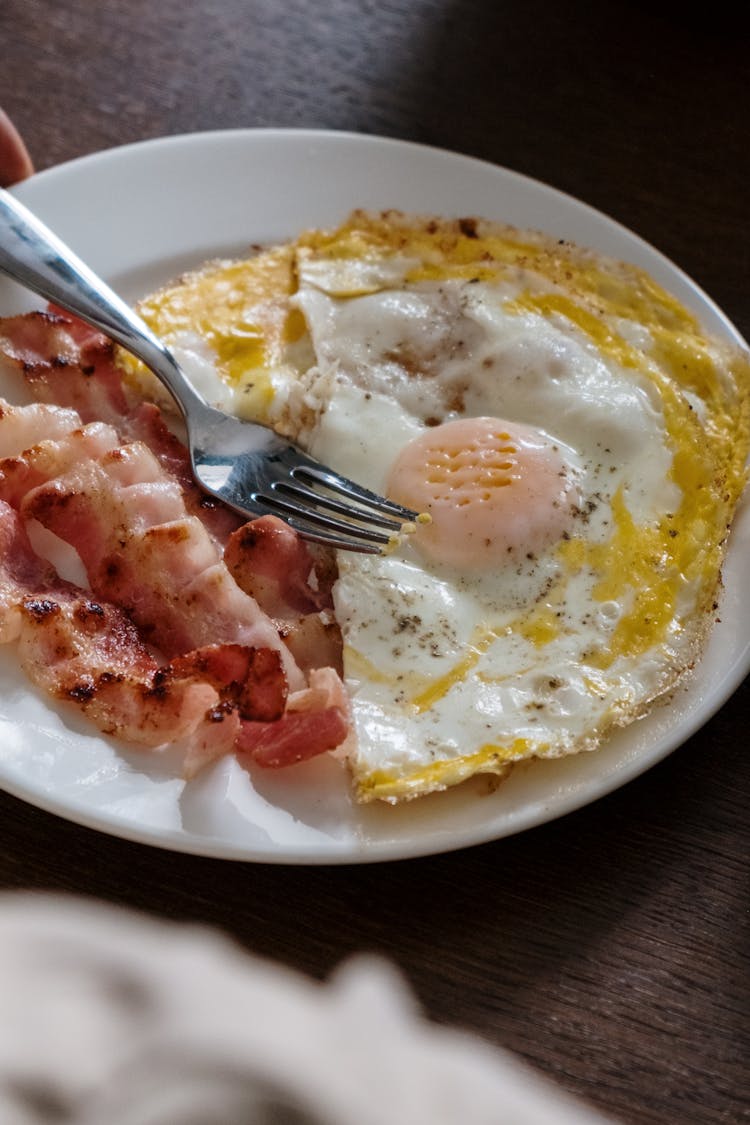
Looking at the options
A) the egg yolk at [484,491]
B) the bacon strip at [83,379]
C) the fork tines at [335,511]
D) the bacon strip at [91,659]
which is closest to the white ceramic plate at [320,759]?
the bacon strip at [91,659]

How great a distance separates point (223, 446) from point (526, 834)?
3.71ft

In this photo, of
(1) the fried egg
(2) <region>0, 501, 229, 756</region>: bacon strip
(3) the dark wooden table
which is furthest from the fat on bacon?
(3) the dark wooden table

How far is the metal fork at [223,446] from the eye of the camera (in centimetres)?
245

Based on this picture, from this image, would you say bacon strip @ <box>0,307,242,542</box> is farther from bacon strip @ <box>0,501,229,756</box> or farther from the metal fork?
bacon strip @ <box>0,501,229,756</box>

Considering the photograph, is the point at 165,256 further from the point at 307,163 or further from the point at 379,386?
the point at 379,386

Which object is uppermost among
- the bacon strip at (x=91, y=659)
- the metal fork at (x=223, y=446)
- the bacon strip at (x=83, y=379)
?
the metal fork at (x=223, y=446)

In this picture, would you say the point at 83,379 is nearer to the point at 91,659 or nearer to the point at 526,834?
the point at 91,659

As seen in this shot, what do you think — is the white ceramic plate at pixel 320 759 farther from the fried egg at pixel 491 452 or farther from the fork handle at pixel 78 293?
the fork handle at pixel 78 293

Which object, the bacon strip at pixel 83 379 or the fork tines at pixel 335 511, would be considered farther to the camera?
the bacon strip at pixel 83 379

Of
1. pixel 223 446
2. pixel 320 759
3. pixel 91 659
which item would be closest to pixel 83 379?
pixel 223 446

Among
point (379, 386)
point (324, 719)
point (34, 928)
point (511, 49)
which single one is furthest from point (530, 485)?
point (511, 49)

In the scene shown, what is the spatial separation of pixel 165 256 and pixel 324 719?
59.7 inches

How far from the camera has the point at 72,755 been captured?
2008mm

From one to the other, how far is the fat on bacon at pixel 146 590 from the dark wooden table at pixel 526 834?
0.83 feet
